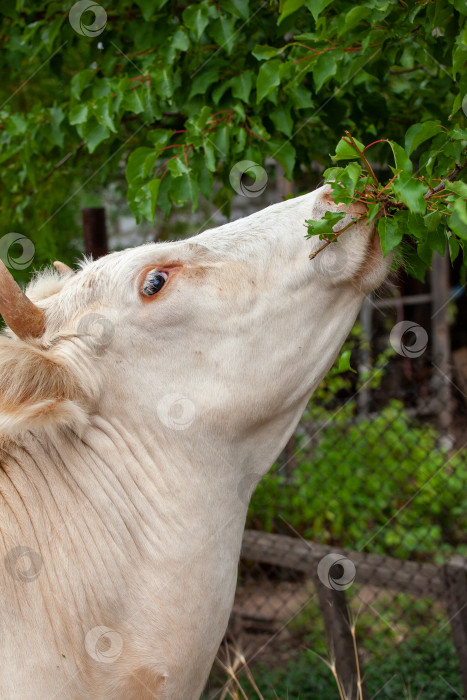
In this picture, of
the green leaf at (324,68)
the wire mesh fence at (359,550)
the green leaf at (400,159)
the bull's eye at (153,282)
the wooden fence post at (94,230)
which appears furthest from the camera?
the wooden fence post at (94,230)

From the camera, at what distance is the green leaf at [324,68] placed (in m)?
2.93

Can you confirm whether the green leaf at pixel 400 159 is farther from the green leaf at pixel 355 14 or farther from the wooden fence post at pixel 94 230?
the wooden fence post at pixel 94 230

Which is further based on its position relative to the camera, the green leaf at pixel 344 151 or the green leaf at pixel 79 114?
the green leaf at pixel 79 114

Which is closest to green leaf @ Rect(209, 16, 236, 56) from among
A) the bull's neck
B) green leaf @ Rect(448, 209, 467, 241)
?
green leaf @ Rect(448, 209, 467, 241)

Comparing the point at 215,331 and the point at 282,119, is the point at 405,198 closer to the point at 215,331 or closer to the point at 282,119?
the point at 215,331

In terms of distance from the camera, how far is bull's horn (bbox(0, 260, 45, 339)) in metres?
2.25

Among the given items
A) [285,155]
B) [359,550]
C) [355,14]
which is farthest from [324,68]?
[359,550]

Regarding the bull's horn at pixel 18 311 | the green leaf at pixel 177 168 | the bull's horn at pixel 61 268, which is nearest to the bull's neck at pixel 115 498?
the bull's horn at pixel 18 311

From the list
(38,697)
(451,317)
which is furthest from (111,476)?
(451,317)

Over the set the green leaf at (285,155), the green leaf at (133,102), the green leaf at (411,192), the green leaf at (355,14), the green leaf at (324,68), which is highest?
the green leaf at (133,102)

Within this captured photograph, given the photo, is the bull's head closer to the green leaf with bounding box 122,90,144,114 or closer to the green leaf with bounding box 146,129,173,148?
the green leaf with bounding box 146,129,173,148

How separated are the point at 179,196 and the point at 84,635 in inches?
71.9

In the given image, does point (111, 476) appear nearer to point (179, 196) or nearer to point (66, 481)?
point (66, 481)

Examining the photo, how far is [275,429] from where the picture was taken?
2.59 m
